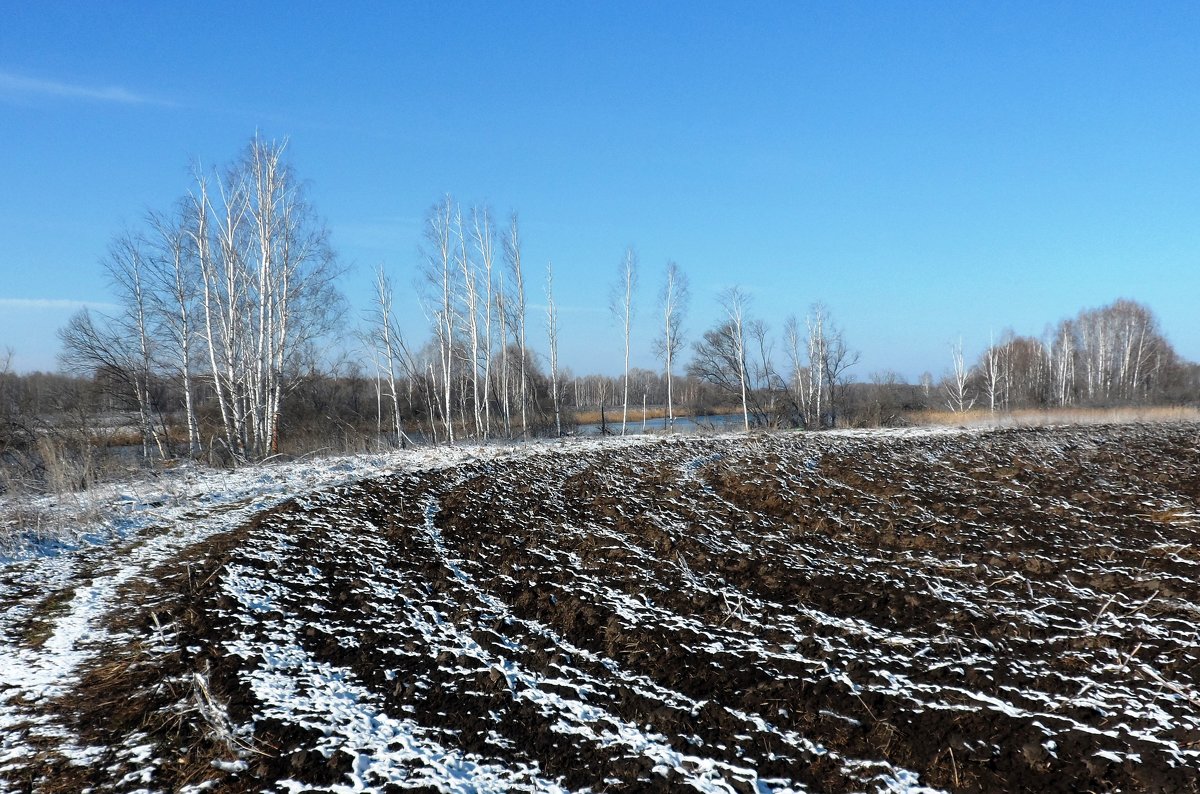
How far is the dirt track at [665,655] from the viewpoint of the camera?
3.43m

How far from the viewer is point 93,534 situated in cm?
792

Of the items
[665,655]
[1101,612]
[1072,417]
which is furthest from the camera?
[1072,417]

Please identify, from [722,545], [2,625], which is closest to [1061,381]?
[722,545]

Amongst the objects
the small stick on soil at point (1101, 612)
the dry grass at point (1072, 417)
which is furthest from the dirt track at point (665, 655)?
the dry grass at point (1072, 417)

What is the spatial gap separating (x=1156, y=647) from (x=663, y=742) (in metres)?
4.01

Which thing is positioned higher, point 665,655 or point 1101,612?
point 1101,612

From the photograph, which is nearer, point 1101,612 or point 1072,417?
point 1101,612

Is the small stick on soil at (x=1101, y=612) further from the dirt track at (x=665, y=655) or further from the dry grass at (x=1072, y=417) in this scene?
the dry grass at (x=1072, y=417)

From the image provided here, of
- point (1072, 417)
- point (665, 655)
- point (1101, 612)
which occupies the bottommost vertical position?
point (665, 655)

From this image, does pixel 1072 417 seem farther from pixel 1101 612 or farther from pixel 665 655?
pixel 665 655

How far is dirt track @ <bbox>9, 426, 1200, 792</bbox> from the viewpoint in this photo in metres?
3.43

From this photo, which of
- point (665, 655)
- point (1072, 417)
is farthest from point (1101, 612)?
point (1072, 417)

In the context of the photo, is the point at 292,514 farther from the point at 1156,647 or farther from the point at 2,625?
the point at 1156,647

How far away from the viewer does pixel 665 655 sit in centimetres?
483
